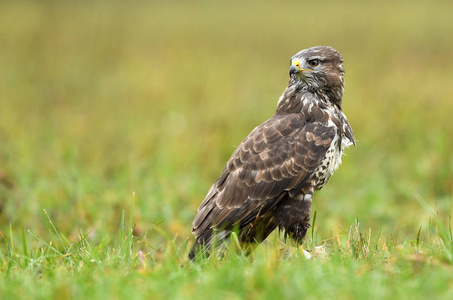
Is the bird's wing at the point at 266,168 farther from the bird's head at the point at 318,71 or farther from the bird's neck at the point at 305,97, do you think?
the bird's head at the point at 318,71

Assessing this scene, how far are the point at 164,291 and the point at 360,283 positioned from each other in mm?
938

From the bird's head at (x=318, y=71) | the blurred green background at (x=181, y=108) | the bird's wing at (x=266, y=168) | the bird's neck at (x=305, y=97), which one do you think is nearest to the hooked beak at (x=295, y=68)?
the bird's head at (x=318, y=71)

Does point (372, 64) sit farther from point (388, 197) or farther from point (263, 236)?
point (263, 236)

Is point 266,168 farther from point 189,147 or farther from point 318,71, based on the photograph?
point 189,147

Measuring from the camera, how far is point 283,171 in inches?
187

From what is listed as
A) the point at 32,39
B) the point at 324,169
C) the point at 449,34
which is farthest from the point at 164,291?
the point at 449,34

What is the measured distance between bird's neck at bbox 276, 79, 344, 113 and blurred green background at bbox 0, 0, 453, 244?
103cm

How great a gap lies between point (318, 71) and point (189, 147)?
428 cm

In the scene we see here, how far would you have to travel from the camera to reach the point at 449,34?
13.7 metres

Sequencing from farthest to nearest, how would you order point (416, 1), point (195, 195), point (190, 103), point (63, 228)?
point (416, 1), point (190, 103), point (195, 195), point (63, 228)

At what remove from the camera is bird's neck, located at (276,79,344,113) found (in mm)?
5090

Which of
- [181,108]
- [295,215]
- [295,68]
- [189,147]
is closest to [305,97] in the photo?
[295,68]

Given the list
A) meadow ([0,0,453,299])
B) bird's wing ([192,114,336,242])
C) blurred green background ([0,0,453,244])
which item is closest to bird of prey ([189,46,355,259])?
bird's wing ([192,114,336,242])

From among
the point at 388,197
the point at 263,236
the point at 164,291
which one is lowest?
the point at 388,197
